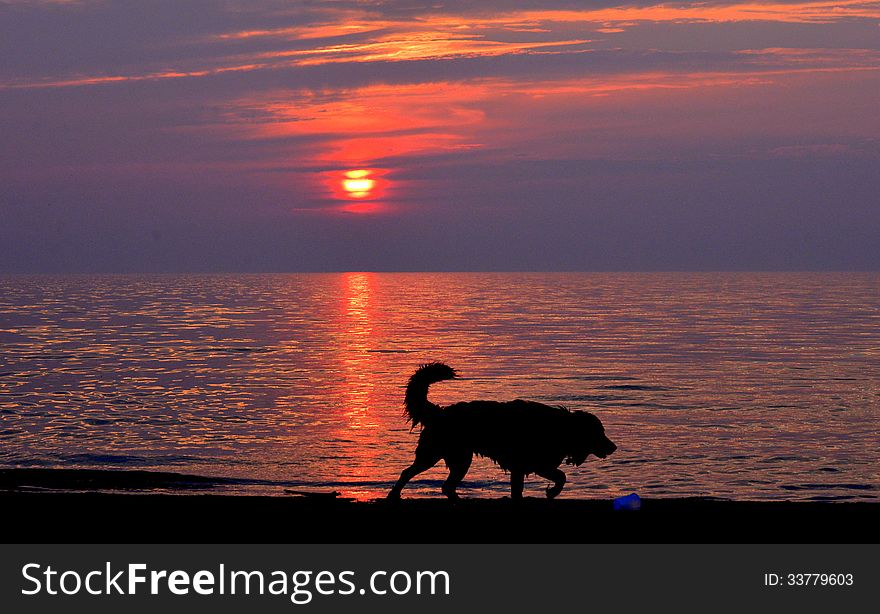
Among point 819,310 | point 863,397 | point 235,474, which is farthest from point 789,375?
point 819,310

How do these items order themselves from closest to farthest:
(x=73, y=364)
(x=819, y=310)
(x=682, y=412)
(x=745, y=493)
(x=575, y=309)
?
(x=745, y=493) → (x=682, y=412) → (x=73, y=364) → (x=819, y=310) → (x=575, y=309)

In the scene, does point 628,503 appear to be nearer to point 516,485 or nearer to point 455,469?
point 516,485

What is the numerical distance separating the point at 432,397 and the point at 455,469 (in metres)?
21.0

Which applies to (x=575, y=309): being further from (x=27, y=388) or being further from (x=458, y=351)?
(x=27, y=388)

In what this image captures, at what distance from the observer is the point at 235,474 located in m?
20.3

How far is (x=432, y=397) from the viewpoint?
33.3 metres

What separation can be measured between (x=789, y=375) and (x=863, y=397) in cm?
664

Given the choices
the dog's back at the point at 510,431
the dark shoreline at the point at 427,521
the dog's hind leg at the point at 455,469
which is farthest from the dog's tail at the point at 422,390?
the dark shoreline at the point at 427,521

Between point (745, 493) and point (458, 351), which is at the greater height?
point (458, 351)

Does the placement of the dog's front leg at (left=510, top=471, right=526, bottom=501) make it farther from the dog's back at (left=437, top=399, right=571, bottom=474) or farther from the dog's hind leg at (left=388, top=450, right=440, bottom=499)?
the dog's hind leg at (left=388, top=450, right=440, bottom=499)

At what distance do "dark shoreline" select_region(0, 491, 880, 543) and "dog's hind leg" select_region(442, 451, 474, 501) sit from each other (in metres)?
0.23

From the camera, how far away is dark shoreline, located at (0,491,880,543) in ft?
33.9

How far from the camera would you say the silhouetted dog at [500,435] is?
39.7ft

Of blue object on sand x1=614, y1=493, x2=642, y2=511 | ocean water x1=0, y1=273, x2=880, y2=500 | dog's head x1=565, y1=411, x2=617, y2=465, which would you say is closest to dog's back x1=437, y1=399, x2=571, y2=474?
dog's head x1=565, y1=411, x2=617, y2=465
